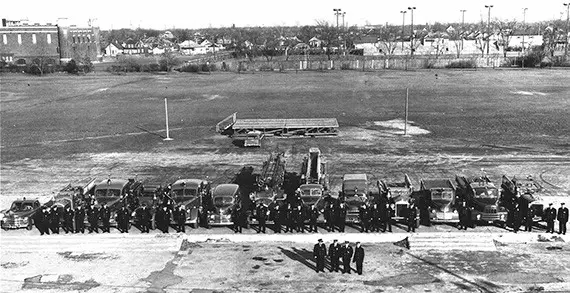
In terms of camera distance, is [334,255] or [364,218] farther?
[364,218]

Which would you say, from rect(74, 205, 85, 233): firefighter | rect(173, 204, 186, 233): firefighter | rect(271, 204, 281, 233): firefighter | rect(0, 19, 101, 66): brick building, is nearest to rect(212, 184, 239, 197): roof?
rect(173, 204, 186, 233): firefighter

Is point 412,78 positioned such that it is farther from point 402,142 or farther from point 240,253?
point 240,253

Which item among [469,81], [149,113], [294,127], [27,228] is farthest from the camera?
[469,81]

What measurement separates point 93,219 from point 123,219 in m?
1.23

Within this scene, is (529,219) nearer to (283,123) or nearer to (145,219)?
(145,219)

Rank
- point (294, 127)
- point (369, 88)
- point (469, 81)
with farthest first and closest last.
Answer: point (469, 81) → point (369, 88) → point (294, 127)

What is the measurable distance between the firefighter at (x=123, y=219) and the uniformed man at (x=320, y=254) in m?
8.16

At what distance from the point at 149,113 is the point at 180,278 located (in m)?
41.1

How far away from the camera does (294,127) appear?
153 ft

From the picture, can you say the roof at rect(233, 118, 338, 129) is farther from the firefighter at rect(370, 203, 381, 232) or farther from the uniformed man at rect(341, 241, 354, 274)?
the uniformed man at rect(341, 241, 354, 274)

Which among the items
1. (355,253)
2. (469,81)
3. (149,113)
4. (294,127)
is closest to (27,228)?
(355,253)

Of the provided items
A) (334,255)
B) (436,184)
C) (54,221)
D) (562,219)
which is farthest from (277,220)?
(562,219)

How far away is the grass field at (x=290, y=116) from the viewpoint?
36.4 meters

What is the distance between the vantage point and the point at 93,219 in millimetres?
24234
